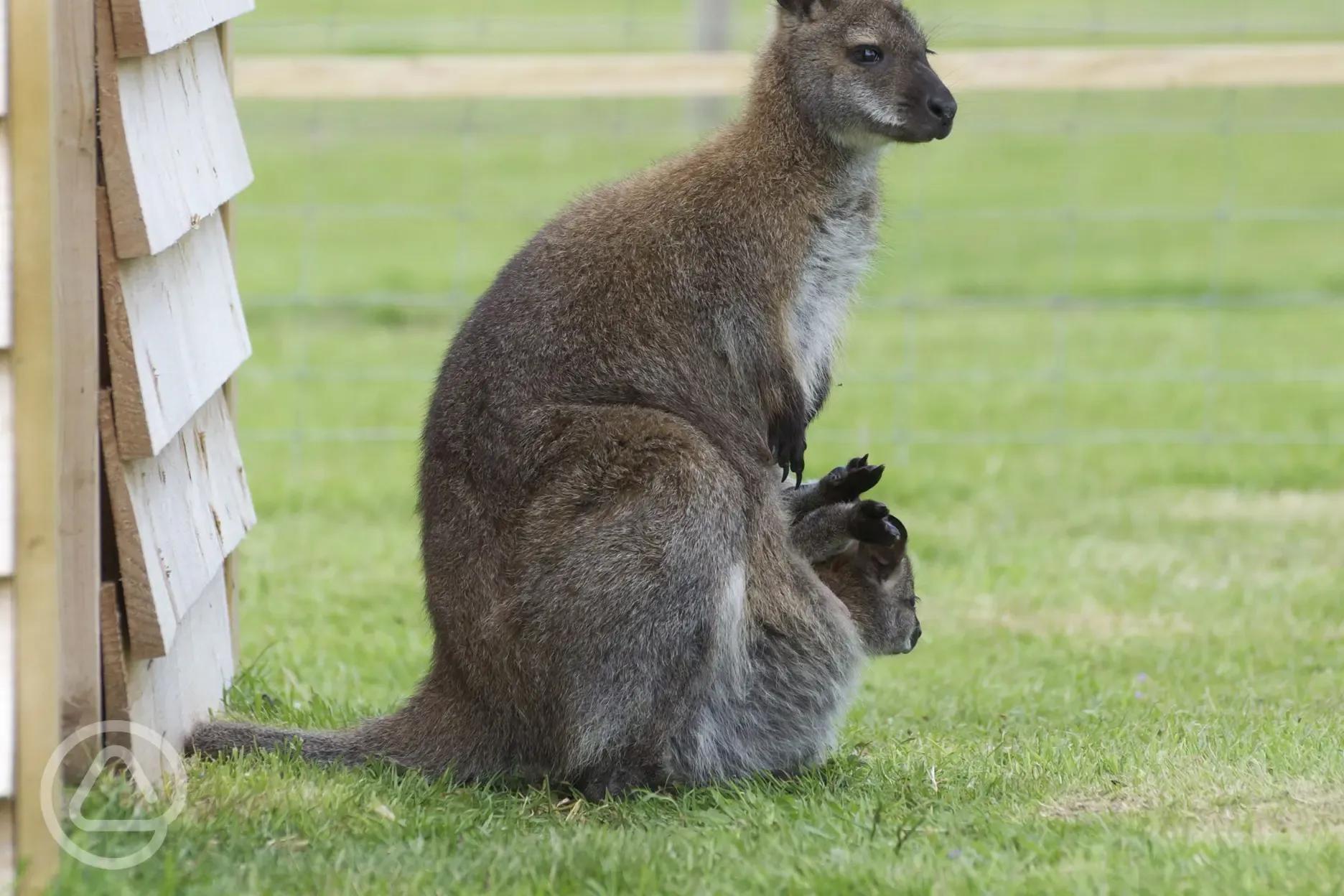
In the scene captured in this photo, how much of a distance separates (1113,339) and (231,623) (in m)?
8.74

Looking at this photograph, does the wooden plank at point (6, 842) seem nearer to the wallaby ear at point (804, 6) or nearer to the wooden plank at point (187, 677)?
the wooden plank at point (187, 677)

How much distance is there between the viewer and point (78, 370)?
10.8 feet

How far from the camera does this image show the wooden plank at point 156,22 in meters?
3.47

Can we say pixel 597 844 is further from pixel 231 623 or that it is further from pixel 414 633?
pixel 414 633

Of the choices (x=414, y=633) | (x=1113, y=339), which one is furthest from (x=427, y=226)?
(x=414, y=633)

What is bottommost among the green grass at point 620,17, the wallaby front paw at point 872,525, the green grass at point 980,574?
the green grass at point 620,17

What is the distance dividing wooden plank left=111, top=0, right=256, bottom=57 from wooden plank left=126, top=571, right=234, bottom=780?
4.20 ft

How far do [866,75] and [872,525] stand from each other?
3.93 feet

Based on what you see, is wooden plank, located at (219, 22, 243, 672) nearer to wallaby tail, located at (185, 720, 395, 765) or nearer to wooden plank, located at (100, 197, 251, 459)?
wooden plank, located at (100, 197, 251, 459)

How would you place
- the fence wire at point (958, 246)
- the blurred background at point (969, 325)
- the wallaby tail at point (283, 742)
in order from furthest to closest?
the fence wire at point (958, 246) → the blurred background at point (969, 325) → the wallaby tail at point (283, 742)

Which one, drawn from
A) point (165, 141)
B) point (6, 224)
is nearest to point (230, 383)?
point (165, 141)

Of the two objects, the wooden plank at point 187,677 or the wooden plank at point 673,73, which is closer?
the wooden plank at point 187,677

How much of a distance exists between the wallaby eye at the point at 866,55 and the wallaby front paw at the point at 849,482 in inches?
41.7

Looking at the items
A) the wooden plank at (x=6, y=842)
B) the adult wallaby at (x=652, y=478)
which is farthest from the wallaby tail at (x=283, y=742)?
the wooden plank at (x=6, y=842)
